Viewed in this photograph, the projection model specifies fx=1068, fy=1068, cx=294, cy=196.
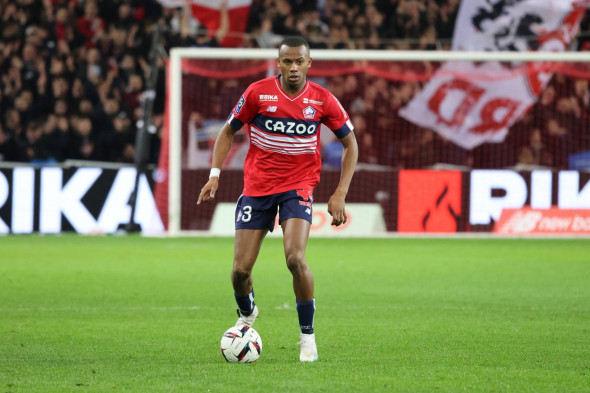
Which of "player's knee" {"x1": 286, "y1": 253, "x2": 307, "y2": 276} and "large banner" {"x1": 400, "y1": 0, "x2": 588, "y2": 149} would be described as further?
"large banner" {"x1": 400, "y1": 0, "x2": 588, "y2": 149}

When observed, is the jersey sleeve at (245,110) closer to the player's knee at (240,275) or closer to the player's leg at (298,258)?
the player's leg at (298,258)

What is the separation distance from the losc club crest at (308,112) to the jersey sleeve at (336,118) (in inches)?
4.2

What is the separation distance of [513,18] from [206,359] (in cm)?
1385

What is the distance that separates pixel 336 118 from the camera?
673cm

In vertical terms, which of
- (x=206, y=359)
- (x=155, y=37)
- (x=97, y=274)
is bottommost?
(x=97, y=274)

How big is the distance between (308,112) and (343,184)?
0.50m

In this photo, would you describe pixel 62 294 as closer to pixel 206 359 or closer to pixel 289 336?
pixel 289 336

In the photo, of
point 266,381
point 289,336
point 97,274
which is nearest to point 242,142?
point 97,274

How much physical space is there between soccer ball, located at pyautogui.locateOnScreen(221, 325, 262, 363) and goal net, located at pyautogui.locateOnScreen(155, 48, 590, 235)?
1102 cm

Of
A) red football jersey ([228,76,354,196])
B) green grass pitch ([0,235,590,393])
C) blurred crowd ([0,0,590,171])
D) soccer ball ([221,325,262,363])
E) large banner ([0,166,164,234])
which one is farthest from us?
blurred crowd ([0,0,590,171])

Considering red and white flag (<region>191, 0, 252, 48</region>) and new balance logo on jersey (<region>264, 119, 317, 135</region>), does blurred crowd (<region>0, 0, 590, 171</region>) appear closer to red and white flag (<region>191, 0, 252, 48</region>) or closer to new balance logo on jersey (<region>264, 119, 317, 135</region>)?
red and white flag (<region>191, 0, 252, 48</region>)

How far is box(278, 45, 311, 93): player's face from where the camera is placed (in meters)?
6.43

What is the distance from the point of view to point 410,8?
20.0 m

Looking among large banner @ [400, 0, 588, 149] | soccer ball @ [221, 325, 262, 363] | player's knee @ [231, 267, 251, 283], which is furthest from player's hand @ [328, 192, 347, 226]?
large banner @ [400, 0, 588, 149]
